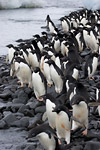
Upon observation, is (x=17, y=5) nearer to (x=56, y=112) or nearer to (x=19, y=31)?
(x=19, y=31)

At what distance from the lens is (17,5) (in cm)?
3106

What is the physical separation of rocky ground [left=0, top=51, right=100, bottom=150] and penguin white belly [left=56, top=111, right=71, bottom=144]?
0.12 m

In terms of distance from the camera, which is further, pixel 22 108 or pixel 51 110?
pixel 22 108

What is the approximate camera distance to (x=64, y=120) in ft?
15.2

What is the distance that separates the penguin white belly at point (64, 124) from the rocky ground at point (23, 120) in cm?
12

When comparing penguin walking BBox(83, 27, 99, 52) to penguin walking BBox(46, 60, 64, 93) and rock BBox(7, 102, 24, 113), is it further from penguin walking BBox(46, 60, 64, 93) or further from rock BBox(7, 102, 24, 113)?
rock BBox(7, 102, 24, 113)

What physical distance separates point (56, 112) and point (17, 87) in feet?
9.21

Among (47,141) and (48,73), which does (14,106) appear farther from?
(47,141)

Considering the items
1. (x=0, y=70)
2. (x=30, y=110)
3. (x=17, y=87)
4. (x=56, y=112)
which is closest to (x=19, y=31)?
(x=0, y=70)

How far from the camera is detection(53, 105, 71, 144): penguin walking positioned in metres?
4.61

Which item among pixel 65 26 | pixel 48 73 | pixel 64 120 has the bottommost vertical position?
pixel 65 26

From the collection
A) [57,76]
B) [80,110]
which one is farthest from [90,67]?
[80,110]

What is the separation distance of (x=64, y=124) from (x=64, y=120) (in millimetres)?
58

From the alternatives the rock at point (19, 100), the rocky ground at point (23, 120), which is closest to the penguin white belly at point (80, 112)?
the rocky ground at point (23, 120)
